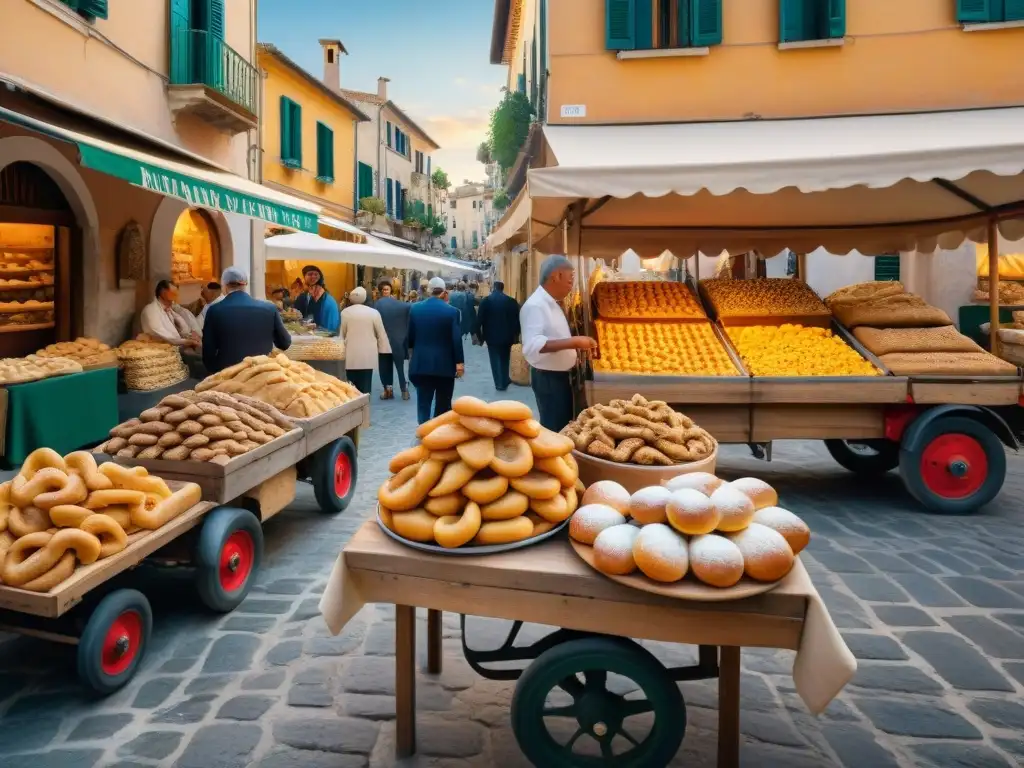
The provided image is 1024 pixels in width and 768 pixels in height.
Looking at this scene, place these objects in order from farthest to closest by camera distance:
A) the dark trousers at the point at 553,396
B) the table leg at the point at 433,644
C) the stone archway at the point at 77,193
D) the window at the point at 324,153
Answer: the window at the point at 324,153 → the stone archway at the point at 77,193 → the dark trousers at the point at 553,396 → the table leg at the point at 433,644

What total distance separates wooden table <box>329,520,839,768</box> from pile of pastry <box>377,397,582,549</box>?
8 cm

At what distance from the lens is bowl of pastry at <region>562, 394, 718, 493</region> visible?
2973mm

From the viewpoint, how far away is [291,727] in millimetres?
2805

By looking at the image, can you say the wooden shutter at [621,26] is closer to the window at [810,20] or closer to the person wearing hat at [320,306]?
the window at [810,20]

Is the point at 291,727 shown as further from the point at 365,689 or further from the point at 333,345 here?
the point at 333,345

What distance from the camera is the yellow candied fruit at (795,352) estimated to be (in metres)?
5.92

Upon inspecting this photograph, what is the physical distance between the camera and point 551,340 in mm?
4938

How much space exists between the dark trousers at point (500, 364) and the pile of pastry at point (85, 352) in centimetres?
583

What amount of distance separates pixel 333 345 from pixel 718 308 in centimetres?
459

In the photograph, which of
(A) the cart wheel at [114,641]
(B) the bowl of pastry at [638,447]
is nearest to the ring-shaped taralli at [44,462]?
(A) the cart wheel at [114,641]

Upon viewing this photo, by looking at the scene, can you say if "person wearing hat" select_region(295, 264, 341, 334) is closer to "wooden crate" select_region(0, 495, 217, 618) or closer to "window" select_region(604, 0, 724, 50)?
"window" select_region(604, 0, 724, 50)

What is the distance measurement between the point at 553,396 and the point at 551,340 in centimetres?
62

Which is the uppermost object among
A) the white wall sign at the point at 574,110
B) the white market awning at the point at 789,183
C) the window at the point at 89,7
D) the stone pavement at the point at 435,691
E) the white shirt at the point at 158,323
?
the window at the point at 89,7

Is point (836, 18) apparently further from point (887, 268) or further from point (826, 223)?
point (887, 268)
